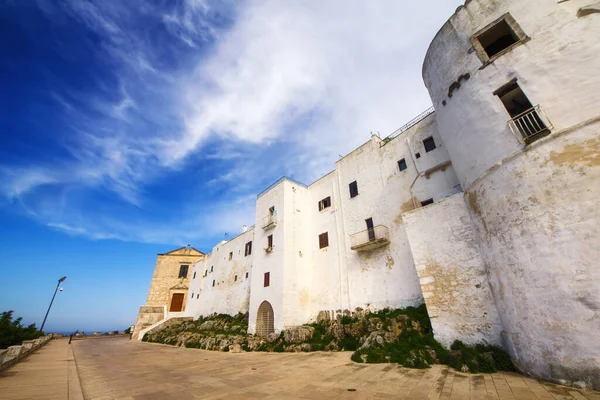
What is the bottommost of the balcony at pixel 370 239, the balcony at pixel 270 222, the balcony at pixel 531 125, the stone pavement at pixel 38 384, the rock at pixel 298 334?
the stone pavement at pixel 38 384

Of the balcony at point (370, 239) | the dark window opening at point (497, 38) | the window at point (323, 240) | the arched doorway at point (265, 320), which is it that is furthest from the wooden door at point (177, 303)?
the dark window opening at point (497, 38)

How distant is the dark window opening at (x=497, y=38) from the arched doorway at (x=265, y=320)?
18.4 meters

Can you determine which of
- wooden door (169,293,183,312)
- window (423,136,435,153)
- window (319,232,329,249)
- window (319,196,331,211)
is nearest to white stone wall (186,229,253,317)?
wooden door (169,293,183,312)

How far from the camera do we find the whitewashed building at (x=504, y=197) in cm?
589

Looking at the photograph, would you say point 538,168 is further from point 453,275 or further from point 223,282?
point 223,282

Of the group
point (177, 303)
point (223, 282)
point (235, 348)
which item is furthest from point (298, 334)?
point (177, 303)

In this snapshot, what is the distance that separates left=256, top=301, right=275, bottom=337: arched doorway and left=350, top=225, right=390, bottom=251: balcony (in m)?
7.63

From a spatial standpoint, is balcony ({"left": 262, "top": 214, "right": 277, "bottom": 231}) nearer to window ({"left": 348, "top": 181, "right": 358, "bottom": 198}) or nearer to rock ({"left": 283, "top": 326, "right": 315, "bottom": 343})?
window ({"left": 348, "top": 181, "right": 358, "bottom": 198})

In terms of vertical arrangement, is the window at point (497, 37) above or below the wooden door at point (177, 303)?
above

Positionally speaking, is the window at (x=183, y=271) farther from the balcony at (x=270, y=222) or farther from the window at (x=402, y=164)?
the window at (x=402, y=164)

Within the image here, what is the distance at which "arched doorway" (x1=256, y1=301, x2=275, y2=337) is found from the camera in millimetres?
16328

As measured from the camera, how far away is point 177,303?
33969 millimetres

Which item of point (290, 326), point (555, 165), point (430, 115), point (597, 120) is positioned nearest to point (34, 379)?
point (290, 326)

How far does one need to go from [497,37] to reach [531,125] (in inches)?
178
